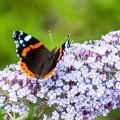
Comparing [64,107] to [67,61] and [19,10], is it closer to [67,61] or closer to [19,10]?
[67,61]

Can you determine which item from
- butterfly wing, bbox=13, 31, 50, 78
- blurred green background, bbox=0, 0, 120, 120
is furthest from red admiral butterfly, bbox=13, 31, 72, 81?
blurred green background, bbox=0, 0, 120, 120

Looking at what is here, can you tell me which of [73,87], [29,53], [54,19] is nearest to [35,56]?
[29,53]

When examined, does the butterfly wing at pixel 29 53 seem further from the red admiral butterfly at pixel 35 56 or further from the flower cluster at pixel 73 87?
the flower cluster at pixel 73 87

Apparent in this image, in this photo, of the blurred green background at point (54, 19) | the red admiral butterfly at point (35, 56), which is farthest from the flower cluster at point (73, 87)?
the blurred green background at point (54, 19)

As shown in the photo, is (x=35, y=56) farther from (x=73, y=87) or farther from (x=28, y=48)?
(x=73, y=87)

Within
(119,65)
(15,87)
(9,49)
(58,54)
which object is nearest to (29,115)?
(15,87)

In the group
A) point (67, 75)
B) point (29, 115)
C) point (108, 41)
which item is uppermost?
point (108, 41)
